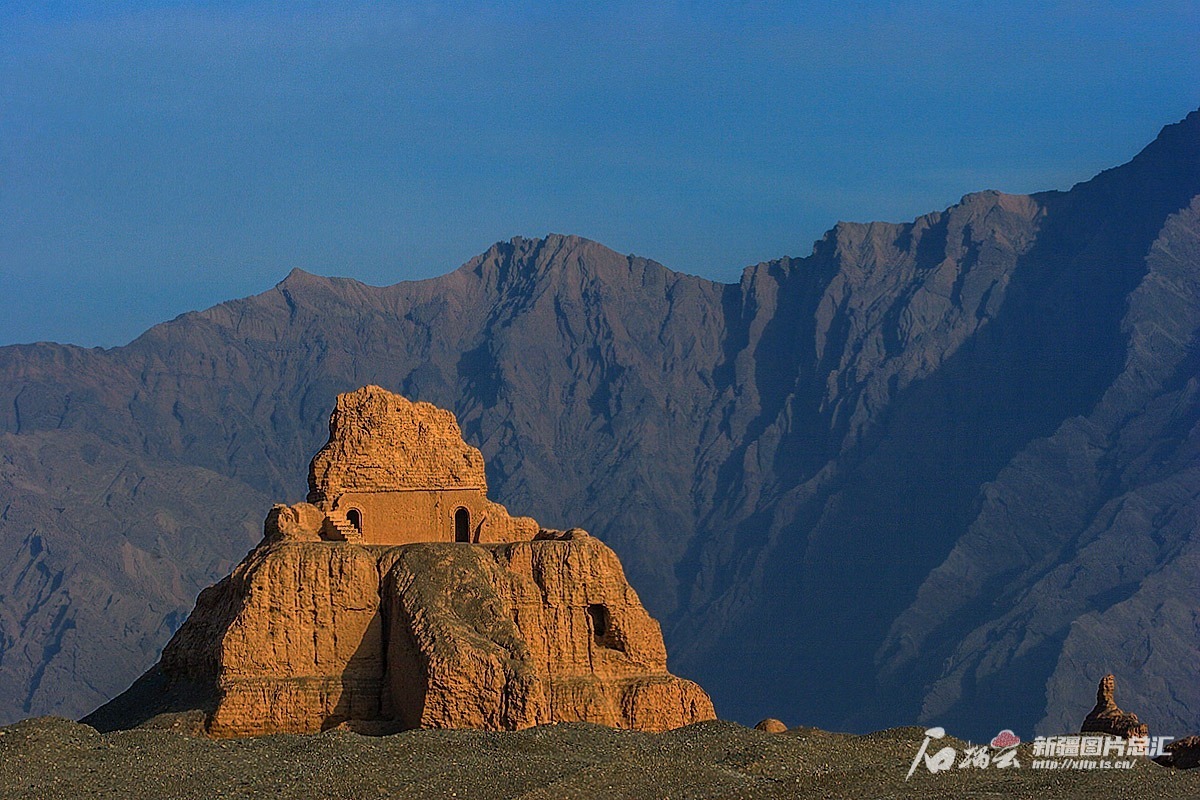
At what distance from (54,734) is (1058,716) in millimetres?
139200

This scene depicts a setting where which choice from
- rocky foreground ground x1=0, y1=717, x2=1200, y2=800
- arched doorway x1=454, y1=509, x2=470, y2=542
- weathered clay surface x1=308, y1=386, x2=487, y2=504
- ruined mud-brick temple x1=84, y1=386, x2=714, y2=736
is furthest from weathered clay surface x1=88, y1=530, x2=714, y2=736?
rocky foreground ground x1=0, y1=717, x2=1200, y2=800

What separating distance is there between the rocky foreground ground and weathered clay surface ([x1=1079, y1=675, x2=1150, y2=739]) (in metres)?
9.86

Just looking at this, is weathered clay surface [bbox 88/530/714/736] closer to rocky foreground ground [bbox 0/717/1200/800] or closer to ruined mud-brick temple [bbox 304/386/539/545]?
ruined mud-brick temple [bbox 304/386/539/545]

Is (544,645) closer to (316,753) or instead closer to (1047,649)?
(316,753)

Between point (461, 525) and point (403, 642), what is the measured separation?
10.1m

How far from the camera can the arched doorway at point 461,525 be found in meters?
61.4

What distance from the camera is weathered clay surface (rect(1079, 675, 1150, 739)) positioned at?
53594mm

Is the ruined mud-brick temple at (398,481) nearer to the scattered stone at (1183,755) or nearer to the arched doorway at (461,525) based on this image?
the arched doorway at (461,525)

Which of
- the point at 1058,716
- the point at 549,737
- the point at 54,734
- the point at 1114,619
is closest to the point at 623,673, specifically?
the point at 549,737

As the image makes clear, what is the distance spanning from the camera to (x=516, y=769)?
38812mm

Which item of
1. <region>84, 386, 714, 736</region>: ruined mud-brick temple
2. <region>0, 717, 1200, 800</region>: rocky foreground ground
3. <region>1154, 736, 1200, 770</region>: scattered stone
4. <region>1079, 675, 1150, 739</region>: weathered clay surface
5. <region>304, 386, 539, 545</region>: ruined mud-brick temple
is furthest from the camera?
<region>304, 386, 539, 545</region>: ruined mud-brick temple

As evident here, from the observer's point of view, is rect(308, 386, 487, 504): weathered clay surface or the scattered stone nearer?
the scattered stone

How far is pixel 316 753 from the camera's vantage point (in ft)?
135

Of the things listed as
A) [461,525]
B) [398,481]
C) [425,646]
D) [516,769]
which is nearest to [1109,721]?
[425,646]
